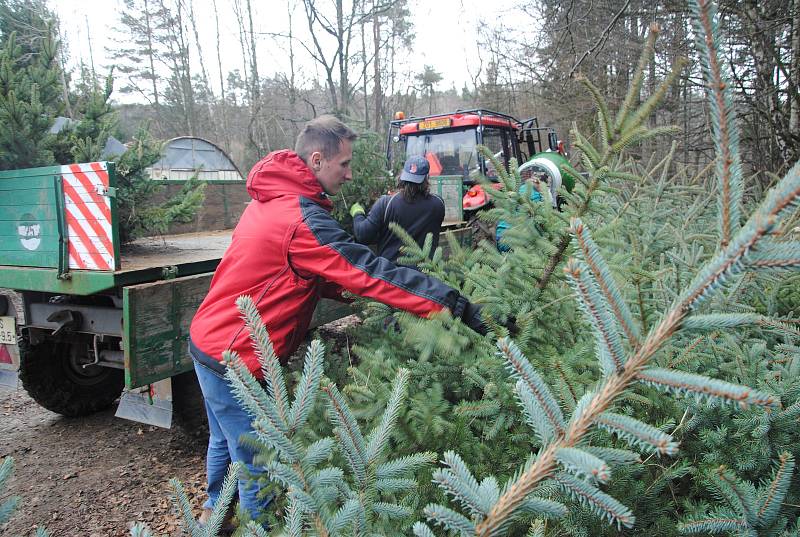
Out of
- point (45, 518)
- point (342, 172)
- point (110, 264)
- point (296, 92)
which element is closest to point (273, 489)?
point (342, 172)

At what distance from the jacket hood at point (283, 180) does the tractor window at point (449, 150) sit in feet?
21.5

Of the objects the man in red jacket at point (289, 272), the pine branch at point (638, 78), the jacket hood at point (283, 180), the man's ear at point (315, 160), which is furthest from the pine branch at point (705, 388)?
the man's ear at point (315, 160)

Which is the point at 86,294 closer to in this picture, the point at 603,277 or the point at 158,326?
the point at 158,326

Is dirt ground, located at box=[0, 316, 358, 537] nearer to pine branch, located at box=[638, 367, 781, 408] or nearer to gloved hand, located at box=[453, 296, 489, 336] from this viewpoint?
gloved hand, located at box=[453, 296, 489, 336]

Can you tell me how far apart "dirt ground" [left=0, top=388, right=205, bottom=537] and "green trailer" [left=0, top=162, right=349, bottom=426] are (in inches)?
15.8

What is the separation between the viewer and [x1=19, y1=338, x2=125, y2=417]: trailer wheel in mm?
4289

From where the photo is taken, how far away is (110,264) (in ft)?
11.1

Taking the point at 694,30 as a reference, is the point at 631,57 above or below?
above

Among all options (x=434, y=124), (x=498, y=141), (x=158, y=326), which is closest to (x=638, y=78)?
(x=158, y=326)

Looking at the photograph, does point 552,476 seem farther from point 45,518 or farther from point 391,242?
point 45,518

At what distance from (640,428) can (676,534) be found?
1177 millimetres

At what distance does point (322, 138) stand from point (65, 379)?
3.70m

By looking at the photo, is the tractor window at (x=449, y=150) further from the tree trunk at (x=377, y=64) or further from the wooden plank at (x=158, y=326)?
the tree trunk at (x=377, y=64)

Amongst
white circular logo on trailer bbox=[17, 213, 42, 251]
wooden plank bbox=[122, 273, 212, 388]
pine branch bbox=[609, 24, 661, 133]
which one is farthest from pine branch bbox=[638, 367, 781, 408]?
white circular logo on trailer bbox=[17, 213, 42, 251]
